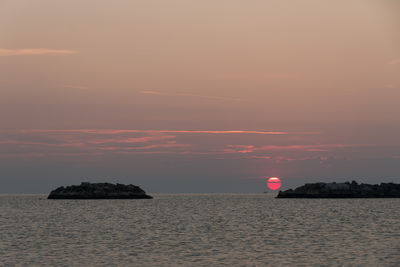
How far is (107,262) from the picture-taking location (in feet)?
151

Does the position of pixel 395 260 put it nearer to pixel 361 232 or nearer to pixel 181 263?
pixel 181 263

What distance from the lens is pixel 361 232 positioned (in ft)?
238

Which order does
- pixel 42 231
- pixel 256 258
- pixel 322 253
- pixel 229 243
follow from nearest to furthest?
pixel 256 258 → pixel 322 253 → pixel 229 243 → pixel 42 231

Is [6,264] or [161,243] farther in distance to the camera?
[161,243]

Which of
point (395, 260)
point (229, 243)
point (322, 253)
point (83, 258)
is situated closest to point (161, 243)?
point (229, 243)

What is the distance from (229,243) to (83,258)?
674 inches

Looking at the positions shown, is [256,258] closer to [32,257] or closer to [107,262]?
[107,262]

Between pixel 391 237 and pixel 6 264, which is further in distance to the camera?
pixel 391 237

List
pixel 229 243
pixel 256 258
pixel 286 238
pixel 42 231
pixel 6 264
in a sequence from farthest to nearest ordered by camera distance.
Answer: pixel 42 231 < pixel 286 238 < pixel 229 243 < pixel 256 258 < pixel 6 264

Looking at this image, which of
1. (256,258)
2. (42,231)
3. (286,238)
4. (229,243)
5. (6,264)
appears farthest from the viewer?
(42,231)

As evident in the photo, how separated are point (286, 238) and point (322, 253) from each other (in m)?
13.8

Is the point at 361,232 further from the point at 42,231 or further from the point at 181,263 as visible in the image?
the point at 42,231

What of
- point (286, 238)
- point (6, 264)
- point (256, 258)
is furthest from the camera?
point (286, 238)

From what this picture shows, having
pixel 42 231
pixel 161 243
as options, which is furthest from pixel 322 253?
pixel 42 231
